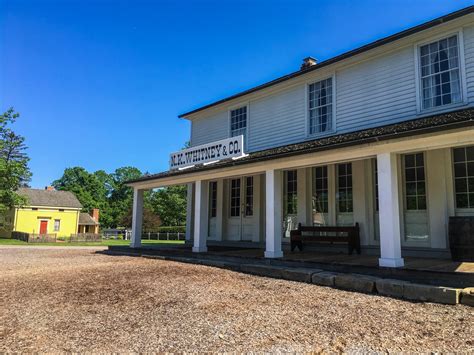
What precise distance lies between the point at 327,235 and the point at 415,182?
2.72 meters

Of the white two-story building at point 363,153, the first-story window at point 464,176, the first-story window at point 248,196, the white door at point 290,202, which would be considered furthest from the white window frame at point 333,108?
the first-story window at point 464,176

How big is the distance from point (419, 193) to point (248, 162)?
14.2ft

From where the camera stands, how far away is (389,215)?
6.60 metres

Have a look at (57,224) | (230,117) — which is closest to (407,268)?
(230,117)

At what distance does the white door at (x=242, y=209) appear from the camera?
12.7 metres

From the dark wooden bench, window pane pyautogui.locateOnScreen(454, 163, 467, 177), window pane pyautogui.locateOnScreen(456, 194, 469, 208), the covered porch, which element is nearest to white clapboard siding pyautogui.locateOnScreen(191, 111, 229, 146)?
the covered porch

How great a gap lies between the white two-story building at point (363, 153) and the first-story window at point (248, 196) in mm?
38

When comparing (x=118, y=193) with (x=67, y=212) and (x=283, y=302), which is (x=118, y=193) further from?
(x=283, y=302)

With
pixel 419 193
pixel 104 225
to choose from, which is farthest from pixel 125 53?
pixel 104 225

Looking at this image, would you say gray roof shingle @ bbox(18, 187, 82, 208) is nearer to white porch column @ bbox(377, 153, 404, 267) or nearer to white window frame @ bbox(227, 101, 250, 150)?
white window frame @ bbox(227, 101, 250, 150)

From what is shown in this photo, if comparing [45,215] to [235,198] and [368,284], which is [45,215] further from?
[368,284]

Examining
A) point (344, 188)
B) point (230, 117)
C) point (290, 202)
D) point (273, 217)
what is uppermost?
point (230, 117)

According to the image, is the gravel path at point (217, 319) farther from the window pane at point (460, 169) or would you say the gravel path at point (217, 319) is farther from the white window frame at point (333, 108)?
the white window frame at point (333, 108)

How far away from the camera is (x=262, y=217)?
1229cm
